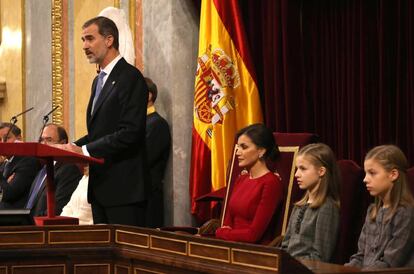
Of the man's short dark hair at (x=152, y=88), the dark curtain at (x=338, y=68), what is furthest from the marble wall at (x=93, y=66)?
the dark curtain at (x=338, y=68)

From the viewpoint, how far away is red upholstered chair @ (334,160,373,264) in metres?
4.65

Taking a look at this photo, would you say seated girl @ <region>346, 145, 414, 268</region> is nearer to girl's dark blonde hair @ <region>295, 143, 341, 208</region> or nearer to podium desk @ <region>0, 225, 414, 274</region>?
girl's dark blonde hair @ <region>295, 143, 341, 208</region>

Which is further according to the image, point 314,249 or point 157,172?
point 157,172

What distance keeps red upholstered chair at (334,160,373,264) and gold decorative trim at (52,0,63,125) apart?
5.03 metres

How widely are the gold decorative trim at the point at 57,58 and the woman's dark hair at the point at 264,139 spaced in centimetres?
450

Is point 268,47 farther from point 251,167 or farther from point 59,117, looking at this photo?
point 59,117

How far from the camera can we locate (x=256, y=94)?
651cm

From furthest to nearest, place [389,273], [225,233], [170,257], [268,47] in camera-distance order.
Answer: [268,47] < [225,233] < [170,257] < [389,273]

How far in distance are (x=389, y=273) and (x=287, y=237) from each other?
4.40 feet

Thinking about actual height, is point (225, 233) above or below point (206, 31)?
below

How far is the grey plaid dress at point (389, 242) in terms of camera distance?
3.87 metres

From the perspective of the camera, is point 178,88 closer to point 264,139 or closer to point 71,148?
point 264,139

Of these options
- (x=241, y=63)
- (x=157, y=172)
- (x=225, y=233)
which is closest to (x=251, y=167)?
(x=225, y=233)

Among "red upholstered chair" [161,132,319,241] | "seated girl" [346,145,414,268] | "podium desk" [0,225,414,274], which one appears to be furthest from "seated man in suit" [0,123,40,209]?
"seated girl" [346,145,414,268]
